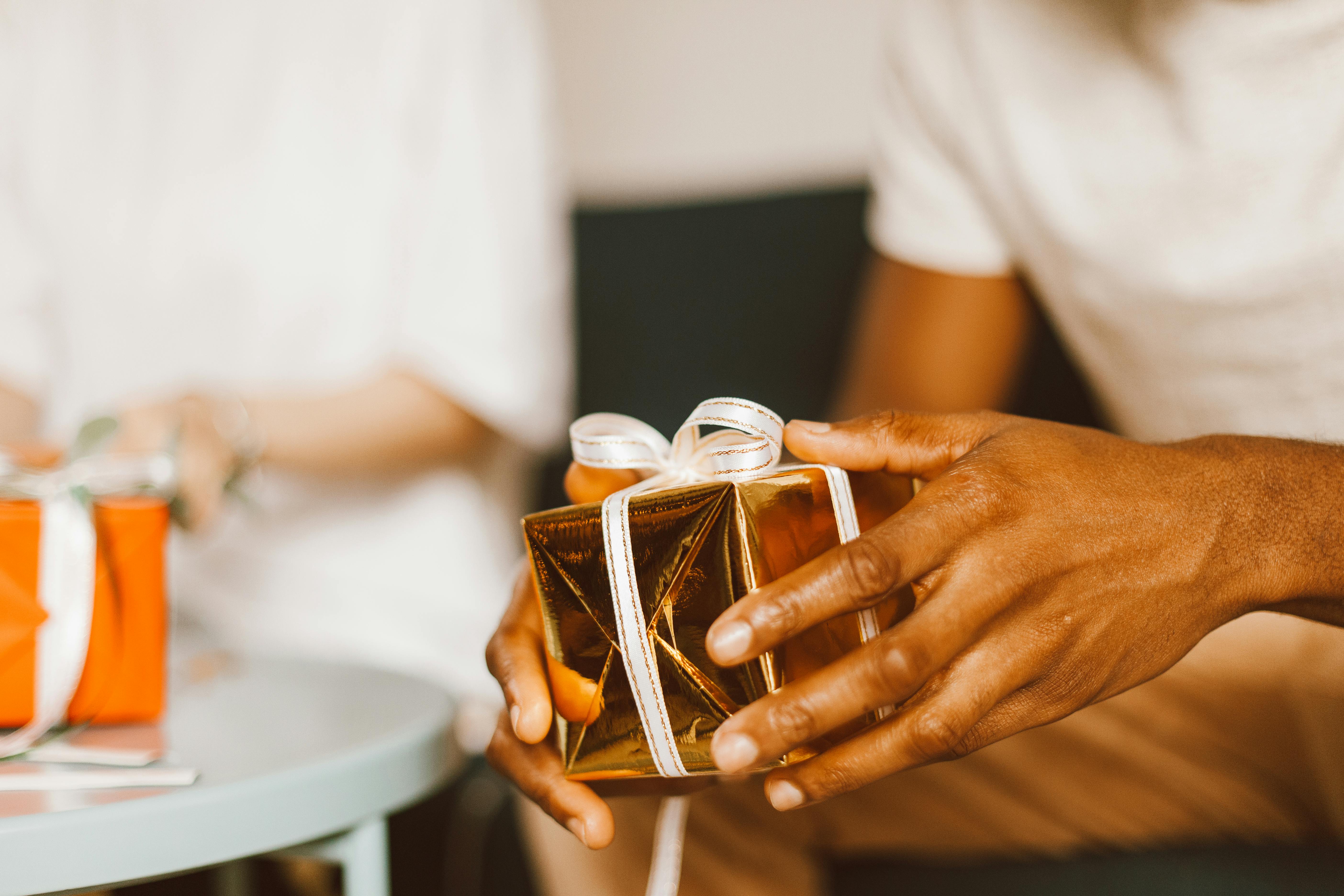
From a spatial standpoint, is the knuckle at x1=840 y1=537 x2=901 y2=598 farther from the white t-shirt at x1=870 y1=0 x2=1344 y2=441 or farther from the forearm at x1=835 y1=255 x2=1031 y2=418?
the forearm at x1=835 y1=255 x2=1031 y2=418

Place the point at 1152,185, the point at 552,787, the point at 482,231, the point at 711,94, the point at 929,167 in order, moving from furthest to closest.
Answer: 1. the point at 711,94
2. the point at 482,231
3. the point at 929,167
4. the point at 1152,185
5. the point at 552,787

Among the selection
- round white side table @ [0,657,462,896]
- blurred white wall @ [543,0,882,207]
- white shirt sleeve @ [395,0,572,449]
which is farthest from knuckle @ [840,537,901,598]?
blurred white wall @ [543,0,882,207]

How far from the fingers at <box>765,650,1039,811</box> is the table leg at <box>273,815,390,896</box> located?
253mm

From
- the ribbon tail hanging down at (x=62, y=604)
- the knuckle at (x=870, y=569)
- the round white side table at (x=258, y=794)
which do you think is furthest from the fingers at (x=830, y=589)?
the ribbon tail hanging down at (x=62, y=604)

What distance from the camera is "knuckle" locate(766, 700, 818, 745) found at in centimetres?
32

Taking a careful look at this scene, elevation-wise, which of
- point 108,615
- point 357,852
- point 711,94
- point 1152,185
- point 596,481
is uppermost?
point 711,94

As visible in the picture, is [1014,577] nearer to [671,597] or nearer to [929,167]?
[671,597]

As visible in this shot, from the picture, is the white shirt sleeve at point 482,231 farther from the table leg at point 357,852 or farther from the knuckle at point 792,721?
the knuckle at point 792,721

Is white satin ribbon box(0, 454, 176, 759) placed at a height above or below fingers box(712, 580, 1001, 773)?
below

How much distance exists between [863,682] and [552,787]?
17 centimetres

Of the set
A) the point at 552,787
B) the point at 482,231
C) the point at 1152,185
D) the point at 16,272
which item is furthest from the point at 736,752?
the point at 16,272

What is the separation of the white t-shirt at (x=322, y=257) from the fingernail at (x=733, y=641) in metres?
0.62

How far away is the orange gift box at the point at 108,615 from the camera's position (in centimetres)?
50

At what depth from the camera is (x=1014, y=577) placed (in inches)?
13.1
